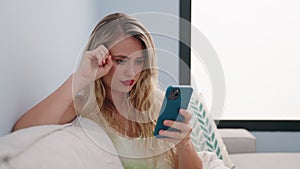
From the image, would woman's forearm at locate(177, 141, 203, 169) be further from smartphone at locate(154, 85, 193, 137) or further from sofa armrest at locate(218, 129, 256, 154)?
sofa armrest at locate(218, 129, 256, 154)

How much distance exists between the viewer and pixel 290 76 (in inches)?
109

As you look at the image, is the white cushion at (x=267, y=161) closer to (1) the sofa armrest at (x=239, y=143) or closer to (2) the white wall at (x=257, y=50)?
(1) the sofa armrest at (x=239, y=143)

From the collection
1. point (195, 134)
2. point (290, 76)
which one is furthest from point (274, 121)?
point (195, 134)

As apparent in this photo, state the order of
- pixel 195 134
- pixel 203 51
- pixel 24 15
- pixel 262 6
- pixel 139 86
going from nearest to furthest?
pixel 203 51
pixel 139 86
pixel 24 15
pixel 195 134
pixel 262 6

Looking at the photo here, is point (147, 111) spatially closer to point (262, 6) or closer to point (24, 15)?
point (24, 15)

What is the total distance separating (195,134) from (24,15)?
2.62 ft

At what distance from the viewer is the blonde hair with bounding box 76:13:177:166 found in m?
0.84

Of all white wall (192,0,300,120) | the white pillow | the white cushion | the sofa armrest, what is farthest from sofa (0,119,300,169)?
white wall (192,0,300,120)

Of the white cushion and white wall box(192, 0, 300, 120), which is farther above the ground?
white wall box(192, 0, 300, 120)

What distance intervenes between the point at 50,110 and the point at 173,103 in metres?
0.40

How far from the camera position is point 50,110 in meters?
1.17

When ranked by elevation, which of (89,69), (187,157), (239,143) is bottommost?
(239,143)

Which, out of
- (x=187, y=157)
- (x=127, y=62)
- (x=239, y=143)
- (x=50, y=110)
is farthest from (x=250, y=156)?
(x=127, y=62)

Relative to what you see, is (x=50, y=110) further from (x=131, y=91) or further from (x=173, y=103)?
(x=173, y=103)
